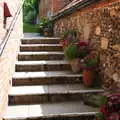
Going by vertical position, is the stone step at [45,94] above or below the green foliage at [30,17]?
below

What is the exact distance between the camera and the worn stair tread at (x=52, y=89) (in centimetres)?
512

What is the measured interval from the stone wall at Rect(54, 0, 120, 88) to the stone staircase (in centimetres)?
46

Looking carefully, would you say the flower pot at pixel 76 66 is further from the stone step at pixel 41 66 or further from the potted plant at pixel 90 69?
the potted plant at pixel 90 69

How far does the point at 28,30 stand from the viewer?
14.1 m

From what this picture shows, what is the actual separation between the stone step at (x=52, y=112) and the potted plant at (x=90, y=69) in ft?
2.23

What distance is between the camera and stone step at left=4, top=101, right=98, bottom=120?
439 centimetres

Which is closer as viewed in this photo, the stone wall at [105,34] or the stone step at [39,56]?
the stone wall at [105,34]

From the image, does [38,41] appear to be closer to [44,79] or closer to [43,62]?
[43,62]

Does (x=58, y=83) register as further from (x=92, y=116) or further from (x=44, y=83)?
(x=92, y=116)

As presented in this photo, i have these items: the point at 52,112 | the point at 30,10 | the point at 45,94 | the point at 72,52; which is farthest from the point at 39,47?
the point at 30,10

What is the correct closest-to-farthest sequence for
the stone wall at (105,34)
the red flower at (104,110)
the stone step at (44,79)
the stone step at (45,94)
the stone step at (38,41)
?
the red flower at (104,110) → the stone wall at (105,34) → the stone step at (45,94) → the stone step at (44,79) → the stone step at (38,41)

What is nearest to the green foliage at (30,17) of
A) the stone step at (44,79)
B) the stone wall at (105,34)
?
the stone wall at (105,34)

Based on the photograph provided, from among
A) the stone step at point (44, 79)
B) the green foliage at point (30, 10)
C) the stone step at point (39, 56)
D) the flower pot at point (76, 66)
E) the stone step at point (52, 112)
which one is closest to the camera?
the stone step at point (52, 112)

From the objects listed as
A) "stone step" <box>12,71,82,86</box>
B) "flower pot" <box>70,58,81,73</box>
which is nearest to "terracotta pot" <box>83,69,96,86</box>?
"stone step" <box>12,71,82,86</box>
